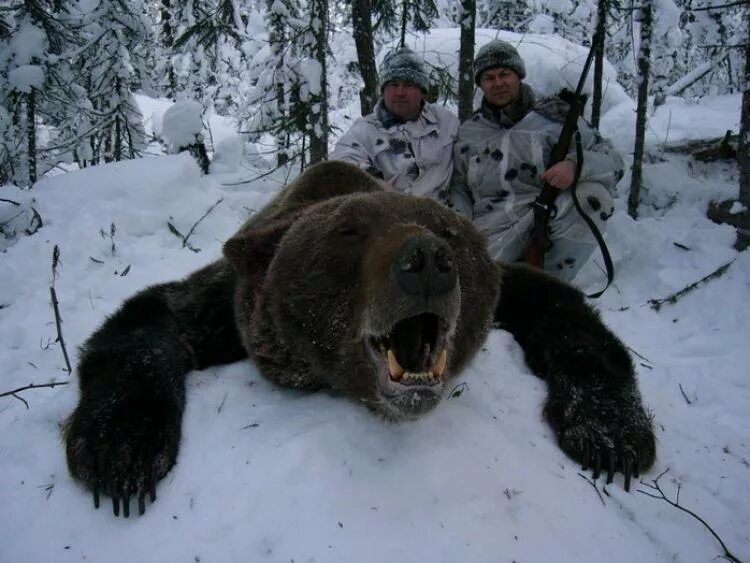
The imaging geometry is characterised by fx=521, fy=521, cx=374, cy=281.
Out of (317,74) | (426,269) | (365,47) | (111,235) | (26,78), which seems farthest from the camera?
(26,78)

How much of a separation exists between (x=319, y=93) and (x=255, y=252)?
501 centimetres

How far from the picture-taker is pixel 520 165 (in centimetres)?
463

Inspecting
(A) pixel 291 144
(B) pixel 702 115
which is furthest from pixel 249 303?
(B) pixel 702 115

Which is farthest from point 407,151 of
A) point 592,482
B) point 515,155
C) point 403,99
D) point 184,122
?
point 184,122

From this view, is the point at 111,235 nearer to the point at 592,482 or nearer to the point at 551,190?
the point at 551,190

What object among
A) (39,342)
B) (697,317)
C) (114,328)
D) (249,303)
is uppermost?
(249,303)

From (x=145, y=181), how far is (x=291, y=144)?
104 inches

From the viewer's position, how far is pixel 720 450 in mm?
2314

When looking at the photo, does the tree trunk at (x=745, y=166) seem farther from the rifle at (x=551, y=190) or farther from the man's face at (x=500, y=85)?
the man's face at (x=500, y=85)

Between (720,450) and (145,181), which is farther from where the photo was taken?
(145,181)

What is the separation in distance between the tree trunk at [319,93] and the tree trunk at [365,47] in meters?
0.41

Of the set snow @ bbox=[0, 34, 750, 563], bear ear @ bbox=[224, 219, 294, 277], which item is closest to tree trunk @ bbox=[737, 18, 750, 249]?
snow @ bbox=[0, 34, 750, 563]

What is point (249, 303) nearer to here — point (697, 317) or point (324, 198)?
point (324, 198)

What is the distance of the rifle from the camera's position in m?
4.23
